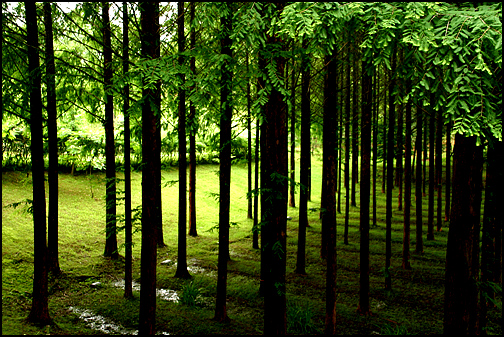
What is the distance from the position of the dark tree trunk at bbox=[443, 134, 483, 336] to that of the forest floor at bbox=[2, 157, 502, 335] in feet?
7.87

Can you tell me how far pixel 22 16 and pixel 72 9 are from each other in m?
1.38

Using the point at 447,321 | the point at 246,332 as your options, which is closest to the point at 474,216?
the point at 447,321

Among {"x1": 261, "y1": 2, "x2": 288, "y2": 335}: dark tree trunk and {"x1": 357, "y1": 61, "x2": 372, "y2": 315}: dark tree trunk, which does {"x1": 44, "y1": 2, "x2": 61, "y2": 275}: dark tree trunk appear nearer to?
{"x1": 261, "y1": 2, "x2": 288, "y2": 335}: dark tree trunk

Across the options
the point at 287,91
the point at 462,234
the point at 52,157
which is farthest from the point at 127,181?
the point at 462,234

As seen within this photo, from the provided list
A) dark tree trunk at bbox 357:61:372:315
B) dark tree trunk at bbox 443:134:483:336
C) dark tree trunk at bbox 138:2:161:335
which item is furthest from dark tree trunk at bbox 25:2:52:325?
dark tree trunk at bbox 443:134:483:336

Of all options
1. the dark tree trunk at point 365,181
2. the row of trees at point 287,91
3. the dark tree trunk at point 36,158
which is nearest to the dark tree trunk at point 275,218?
the row of trees at point 287,91

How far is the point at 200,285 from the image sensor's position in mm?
10219

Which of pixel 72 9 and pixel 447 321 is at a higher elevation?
pixel 72 9

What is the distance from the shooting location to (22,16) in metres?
6.45

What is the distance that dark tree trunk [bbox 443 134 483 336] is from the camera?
5.34m

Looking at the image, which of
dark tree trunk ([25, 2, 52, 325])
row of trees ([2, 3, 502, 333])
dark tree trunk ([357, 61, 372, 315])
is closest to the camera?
row of trees ([2, 3, 502, 333])

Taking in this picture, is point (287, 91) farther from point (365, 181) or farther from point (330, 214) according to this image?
Answer: point (365, 181)

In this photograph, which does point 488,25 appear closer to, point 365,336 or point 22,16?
point 365,336

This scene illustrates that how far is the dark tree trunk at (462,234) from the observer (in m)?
5.34
